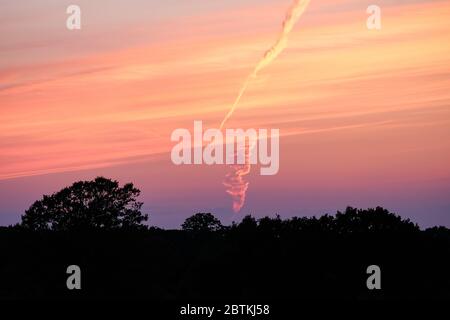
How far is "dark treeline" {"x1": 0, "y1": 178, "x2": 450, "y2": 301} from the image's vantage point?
88.1 m

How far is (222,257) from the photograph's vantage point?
304 feet

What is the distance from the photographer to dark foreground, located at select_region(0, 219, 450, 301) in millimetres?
87312

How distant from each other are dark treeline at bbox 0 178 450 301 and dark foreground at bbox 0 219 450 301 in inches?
3.9

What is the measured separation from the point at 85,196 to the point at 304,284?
36899mm

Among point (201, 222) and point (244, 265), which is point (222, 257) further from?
point (201, 222)

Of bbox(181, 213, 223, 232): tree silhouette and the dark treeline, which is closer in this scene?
the dark treeline

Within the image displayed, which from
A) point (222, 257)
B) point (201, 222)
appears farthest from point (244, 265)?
point (201, 222)

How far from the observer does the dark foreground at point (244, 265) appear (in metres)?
87.3

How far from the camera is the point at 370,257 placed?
91375 millimetres

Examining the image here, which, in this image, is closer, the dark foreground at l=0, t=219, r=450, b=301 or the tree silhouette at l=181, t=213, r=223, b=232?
the dark foreground at l=0, t=219, r=450, b=301

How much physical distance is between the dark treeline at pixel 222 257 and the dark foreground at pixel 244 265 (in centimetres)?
10

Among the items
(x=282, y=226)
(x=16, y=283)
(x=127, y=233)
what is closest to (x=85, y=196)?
(x=127, y=233)

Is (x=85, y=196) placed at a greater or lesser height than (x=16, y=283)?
greater
